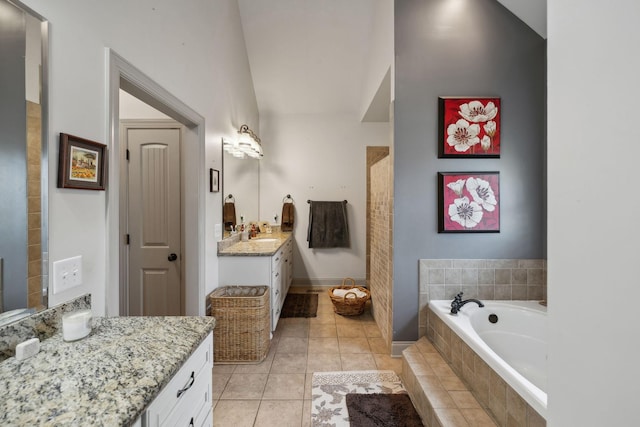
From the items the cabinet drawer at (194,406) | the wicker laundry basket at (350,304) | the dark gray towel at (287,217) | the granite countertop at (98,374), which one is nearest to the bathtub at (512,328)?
the wicker laundry basket at (350,304)

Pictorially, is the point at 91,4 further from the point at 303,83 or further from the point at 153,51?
the point at 303,83

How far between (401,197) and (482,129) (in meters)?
0.87

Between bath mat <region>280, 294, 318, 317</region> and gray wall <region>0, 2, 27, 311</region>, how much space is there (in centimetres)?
260

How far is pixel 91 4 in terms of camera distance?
1144mm

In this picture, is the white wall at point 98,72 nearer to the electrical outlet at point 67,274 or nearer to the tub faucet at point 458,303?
the electrical outlet at point 67,274

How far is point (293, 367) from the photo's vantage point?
2.18 metres

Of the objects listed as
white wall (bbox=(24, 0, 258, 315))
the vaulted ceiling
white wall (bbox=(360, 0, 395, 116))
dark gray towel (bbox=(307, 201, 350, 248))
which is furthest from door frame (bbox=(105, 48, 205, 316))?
dark gray towel (bbox=(307, 201, 350, 248))

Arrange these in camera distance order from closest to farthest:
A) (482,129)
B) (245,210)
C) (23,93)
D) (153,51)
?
(23,93) < (153,51) < (482,129) < (245,210)

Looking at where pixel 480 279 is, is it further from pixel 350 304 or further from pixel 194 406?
pixel 194 406

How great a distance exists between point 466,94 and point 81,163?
260 cm

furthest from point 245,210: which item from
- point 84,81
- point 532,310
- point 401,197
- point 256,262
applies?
point 532,310

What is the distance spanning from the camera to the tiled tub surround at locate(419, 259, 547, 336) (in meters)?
2.28

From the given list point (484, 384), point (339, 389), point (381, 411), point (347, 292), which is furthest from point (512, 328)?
point (347, 292)

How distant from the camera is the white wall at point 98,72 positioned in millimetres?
999
